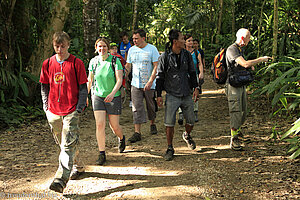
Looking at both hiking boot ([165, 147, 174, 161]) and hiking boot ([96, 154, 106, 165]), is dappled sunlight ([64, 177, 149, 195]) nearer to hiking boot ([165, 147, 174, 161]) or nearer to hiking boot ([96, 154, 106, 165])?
hiking boot ([96, 154, 106, 165])

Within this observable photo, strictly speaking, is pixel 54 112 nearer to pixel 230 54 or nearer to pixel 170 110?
pixel 170 110

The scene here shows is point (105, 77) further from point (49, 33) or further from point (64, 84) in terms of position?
point (49, 33)

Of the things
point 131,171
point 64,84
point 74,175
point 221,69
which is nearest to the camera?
point 64,84

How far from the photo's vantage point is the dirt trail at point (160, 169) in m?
4.29

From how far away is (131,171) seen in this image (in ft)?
16.8

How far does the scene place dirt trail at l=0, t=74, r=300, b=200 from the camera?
4.29 m

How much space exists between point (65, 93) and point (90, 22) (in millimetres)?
6782

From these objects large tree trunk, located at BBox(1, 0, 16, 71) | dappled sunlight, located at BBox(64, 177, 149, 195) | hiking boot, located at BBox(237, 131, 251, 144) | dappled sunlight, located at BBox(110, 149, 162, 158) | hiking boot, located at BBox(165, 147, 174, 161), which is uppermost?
large tree trunk, located at BBox(1, 0, 16, 71)

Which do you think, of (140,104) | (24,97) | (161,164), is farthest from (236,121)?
(24,97)

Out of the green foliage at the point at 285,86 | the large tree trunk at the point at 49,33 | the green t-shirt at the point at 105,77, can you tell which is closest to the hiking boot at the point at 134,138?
the green t-shirt at the point at 105,77

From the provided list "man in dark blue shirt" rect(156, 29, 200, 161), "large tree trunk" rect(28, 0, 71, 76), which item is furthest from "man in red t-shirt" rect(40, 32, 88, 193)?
"large tree trunk" rect(28, 0, 71, 76)

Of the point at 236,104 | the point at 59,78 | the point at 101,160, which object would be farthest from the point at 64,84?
the point at 236,104

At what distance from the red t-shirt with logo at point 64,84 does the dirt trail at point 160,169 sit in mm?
1137

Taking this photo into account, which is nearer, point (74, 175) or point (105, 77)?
point (74, 175)
